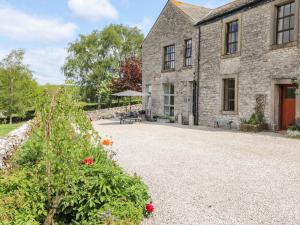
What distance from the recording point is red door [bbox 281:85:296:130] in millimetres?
13539

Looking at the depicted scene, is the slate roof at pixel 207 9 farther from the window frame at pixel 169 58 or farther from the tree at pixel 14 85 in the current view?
the tree at pixel 14 85

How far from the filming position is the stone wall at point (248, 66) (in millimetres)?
13445

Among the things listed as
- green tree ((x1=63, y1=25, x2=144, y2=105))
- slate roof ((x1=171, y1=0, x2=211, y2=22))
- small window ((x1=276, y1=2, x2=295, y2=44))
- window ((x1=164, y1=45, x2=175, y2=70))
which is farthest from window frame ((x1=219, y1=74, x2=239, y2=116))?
green tree ((x1=63, y1=25, x2=144, y2=105))

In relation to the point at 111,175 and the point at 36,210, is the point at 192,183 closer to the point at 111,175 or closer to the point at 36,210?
the point at 111,175

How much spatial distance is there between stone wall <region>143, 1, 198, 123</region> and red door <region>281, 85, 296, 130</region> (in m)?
6.23

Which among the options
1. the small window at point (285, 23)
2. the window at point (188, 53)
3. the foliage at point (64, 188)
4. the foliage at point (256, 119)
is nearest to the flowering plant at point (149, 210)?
the foliage at point (64, 188)

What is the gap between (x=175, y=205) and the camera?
4.58m

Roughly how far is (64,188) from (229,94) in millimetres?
14098

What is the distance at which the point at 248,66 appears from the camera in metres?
14.9

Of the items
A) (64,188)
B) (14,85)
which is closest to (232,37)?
(64,188)

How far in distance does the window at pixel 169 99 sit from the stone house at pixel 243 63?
609mm

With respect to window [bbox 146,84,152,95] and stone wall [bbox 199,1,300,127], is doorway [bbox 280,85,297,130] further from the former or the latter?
window [bbox 146,84,152,95]

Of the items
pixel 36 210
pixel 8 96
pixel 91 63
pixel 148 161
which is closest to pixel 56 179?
pixel 36 210

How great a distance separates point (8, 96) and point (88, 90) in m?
12.0
